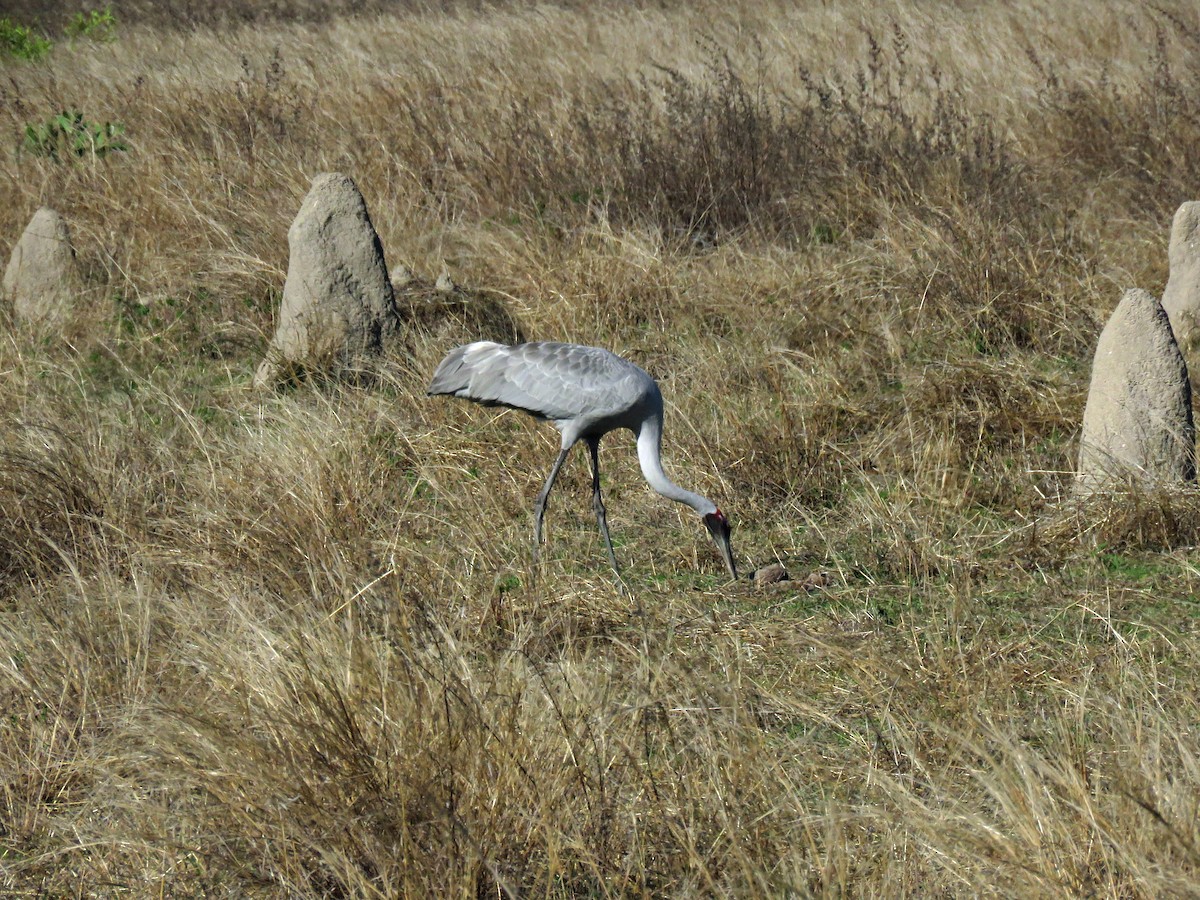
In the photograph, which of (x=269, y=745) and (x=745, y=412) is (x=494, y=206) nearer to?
(x=745, y=412)

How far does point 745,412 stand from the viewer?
6410 millimetres

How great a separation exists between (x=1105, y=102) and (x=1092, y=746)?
7.98 meters

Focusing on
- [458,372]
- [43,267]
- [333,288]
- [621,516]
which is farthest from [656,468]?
[43,267]

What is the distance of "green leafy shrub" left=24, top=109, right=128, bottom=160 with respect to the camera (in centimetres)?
1041

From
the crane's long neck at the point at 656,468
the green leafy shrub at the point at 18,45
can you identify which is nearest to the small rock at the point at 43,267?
the crane's long neck at the point at 656,468

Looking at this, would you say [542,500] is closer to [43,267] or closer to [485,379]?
[485,379]

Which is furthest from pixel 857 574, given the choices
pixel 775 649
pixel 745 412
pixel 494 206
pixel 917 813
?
pixel 494 206

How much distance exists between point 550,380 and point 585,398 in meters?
0.19

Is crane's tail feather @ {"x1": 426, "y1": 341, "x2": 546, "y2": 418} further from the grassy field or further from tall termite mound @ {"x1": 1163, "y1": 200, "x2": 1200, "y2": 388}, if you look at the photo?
tall termite mound @ {"x1": 1163, "y1": 200, "x2": 1200, "y2": 388}

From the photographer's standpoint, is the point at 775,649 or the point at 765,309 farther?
the point at 765,309

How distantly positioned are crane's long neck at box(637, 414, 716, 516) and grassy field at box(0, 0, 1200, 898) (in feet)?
1.00

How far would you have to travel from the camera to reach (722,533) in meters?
5.11

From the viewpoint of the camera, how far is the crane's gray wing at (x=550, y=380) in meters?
5.37

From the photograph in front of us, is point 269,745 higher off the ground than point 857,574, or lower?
higher
